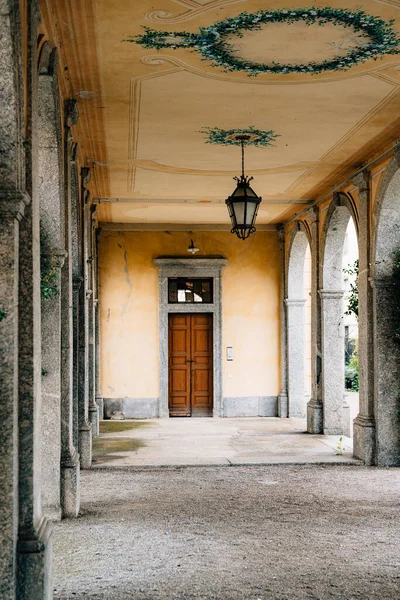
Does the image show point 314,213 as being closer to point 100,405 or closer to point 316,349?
point 316,349

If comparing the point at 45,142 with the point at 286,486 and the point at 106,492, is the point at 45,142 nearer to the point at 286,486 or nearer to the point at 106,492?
the point at 106,492

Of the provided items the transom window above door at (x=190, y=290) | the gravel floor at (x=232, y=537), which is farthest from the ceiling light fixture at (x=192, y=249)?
the gravel floor at (x=232, y=537)

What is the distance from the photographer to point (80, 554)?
562cm

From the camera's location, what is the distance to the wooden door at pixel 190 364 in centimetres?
1535

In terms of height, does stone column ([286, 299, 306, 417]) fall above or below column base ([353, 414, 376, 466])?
above

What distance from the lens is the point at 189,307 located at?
15.3 metres

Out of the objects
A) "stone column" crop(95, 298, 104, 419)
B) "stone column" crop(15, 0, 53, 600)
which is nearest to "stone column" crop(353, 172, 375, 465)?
"stone column" crop(95, 298, 104, 419)

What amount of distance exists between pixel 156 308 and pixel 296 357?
300 centimetres

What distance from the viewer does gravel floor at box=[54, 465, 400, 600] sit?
491cm

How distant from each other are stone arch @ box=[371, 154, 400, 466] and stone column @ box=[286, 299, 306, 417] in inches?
215

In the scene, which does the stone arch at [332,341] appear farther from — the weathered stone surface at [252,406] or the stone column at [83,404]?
the stone column at [83,404]

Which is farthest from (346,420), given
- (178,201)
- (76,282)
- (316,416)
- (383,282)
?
(76,282)

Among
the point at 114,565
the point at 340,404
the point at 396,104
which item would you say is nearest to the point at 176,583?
the point at 114,565

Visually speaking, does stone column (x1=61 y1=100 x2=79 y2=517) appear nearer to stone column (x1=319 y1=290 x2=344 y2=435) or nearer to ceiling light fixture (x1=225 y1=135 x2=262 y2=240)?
ceiling light fixture (x1=225 y1=135 x2=262 y2=240)
